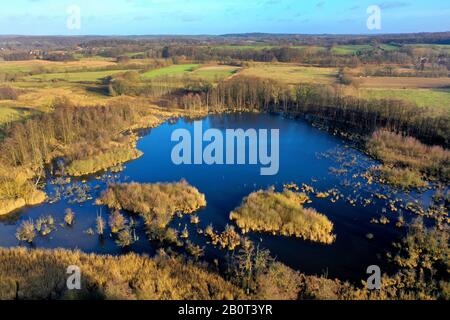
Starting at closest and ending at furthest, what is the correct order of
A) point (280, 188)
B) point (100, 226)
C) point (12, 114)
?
point (100, 226) < point (280, 188) < point (12, 114)

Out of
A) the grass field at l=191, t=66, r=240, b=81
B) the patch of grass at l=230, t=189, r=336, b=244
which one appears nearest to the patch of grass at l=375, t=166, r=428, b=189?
the patch of grass at l=230, t=189, r=336, b=244

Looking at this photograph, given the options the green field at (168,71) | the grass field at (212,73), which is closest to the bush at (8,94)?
the green field at (168,71)

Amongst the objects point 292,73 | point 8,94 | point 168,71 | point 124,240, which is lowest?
point 124,240

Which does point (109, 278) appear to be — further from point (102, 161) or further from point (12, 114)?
point (12, 114)

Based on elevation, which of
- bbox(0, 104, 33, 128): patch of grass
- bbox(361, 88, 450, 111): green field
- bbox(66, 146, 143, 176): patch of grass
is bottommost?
bbox(66, 146, 143, 176): patch of grass

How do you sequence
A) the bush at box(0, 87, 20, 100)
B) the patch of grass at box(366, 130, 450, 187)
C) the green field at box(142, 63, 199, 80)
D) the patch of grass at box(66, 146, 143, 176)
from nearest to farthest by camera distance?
the patch of grass at box(366, 130, 450, 187), the patch of grass at box(66, 146, 143, 176), the bush at box(0, 87, 20, 100), the green field at box(142, 63, 199, 80)

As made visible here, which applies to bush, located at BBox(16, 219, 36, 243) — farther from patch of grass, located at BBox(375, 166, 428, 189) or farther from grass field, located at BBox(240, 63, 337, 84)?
grass field, located at BBox(240, 63, 337, 84)

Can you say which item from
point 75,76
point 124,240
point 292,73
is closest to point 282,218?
point 124,240
